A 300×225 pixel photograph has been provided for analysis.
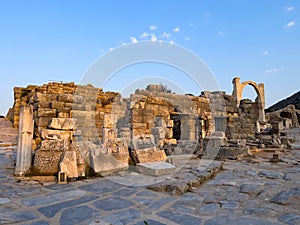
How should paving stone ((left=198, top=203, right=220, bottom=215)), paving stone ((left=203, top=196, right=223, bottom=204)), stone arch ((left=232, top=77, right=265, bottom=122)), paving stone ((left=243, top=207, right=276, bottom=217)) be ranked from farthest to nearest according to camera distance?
stone arch ((left=232, top=77, right=265, bottom=122))
paving stone ((left=203, top=196, right=223, bottom=204))
paving stone ((left=198, top=203, right=220, bottom=215))
paving stone ((left=243, top=207, right=276, bottom=217))

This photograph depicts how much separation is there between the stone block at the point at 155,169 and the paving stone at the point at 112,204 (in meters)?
1.44

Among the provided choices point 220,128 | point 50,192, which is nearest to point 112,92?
point 220,128

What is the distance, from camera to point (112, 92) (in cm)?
1312

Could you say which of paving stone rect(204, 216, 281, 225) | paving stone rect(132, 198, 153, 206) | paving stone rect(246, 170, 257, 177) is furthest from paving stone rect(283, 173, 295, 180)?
paving stone rect(132, 198, 153, 206)

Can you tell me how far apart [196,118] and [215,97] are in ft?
8.22

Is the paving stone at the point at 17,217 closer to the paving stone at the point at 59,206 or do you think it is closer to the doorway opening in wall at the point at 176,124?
the paving stone at the point at 59,206

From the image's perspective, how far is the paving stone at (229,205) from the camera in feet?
8.47

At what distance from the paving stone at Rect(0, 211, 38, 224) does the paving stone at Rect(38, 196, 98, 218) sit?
0.39 feet

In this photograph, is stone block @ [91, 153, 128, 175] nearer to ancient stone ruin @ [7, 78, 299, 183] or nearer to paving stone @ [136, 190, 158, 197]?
ancient stone ruin @ [7, 78, 299, 183]

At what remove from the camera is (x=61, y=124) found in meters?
4.94

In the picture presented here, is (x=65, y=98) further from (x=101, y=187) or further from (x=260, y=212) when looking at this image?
(x=260, y=212)

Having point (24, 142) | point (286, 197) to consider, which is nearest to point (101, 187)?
point (24, 142)

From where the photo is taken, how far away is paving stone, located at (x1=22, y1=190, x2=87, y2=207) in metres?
2.76

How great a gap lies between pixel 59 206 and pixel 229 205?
2.11 meters
